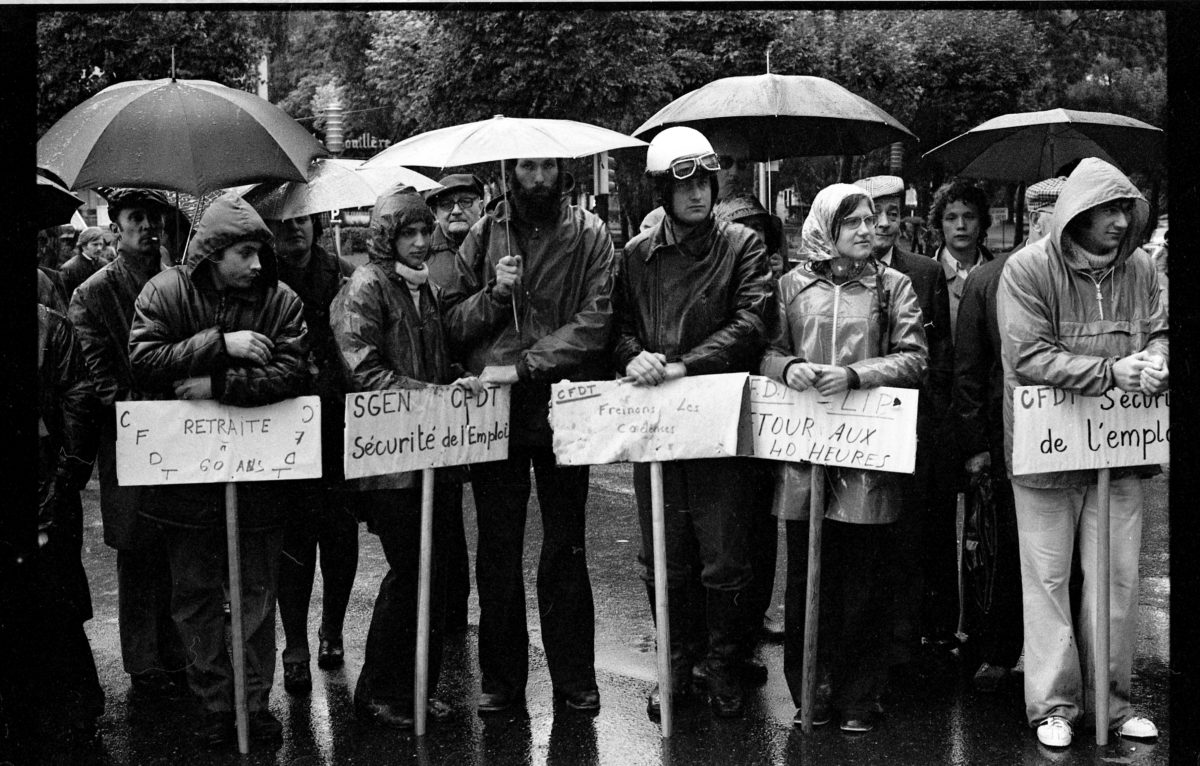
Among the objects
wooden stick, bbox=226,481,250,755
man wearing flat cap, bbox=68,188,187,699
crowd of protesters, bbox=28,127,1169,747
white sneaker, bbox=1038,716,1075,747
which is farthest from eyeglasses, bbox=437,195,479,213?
white sneaker, bbox=1038,716,1075,747

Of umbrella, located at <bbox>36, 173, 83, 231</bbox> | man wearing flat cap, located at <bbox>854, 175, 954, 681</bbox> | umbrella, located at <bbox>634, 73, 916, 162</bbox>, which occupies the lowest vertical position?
man wearing flat cap, located at <bbox>854, 175, 954, 681</bbox>

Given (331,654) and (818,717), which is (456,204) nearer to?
(331,654)

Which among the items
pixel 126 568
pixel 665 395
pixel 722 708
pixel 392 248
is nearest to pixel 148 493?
pixel 126 568

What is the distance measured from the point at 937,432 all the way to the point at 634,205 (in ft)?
47.6

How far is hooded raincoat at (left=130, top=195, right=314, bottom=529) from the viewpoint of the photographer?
183 inches

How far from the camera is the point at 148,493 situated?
15.6 ft

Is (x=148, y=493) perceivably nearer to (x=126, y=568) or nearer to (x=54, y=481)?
(x=54, y=481)

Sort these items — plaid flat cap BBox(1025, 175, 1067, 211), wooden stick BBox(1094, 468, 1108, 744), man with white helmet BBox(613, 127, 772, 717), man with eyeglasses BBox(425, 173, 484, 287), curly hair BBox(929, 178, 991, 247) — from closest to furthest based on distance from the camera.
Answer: wooden stick BBox(1094, 468, 1108, 744) → man with white helmet BBox(613, 127, 772, 717) → plaid flat cap BBox(1025, 175, 1067, 211) → curly hair BBox(929, 178, 991, 247) → man with eyeglasses BBox(425, 173, 484, 287)

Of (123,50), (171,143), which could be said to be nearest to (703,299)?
(171,143)

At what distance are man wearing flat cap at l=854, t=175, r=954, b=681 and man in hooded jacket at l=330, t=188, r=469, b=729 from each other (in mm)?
1751

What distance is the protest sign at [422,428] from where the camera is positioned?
4734 millimetres

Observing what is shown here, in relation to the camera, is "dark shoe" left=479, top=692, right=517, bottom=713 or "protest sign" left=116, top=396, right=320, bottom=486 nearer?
"protest sign" left=116, top=396, right=320, bottom=486

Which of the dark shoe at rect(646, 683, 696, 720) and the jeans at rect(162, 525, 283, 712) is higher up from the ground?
the jeans at rect(162, 525, 283, 712)

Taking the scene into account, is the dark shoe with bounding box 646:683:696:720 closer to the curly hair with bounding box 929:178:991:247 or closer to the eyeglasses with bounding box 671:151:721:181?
the eyeglasses with bounding box 671:151:721:181
